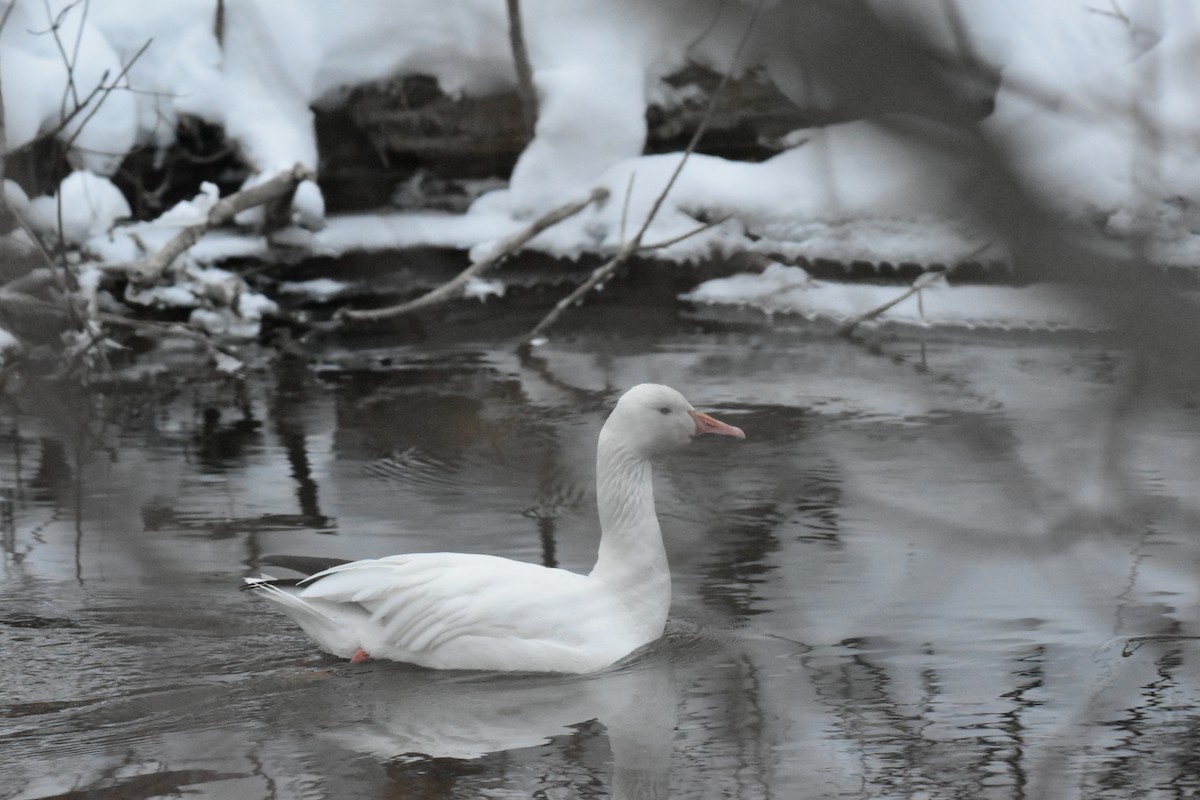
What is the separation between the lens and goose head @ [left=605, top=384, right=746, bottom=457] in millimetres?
5738

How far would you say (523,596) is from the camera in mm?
5422

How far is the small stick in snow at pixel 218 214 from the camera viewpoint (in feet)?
34.3

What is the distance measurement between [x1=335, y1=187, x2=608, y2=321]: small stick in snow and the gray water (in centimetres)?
129

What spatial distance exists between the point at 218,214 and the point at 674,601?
Result: 6.01 m

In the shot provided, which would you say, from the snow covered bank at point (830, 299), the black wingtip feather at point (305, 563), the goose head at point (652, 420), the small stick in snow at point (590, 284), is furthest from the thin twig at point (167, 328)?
the goose head at point (652, 420)

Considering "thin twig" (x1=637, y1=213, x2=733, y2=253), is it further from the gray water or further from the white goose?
the white goose

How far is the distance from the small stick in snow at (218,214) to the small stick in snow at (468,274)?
106cm

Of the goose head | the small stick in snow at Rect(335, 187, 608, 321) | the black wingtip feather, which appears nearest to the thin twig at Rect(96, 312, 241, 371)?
the small stick in snow at Rect(335, 187, 608, 321)

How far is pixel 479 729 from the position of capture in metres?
4.99

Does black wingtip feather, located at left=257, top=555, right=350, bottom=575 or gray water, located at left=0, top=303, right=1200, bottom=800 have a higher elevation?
black wingtip feather, located at left=257, top=555, right=350, bottom=575

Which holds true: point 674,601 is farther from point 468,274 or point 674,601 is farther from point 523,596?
point 468,274

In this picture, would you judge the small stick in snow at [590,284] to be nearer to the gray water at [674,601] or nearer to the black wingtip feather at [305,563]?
the gray water at [674,601]

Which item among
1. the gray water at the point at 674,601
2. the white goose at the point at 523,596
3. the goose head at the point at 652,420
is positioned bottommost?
the gray water at the point at 674,601

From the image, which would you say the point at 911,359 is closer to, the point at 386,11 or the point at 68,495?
the point at 68,495
